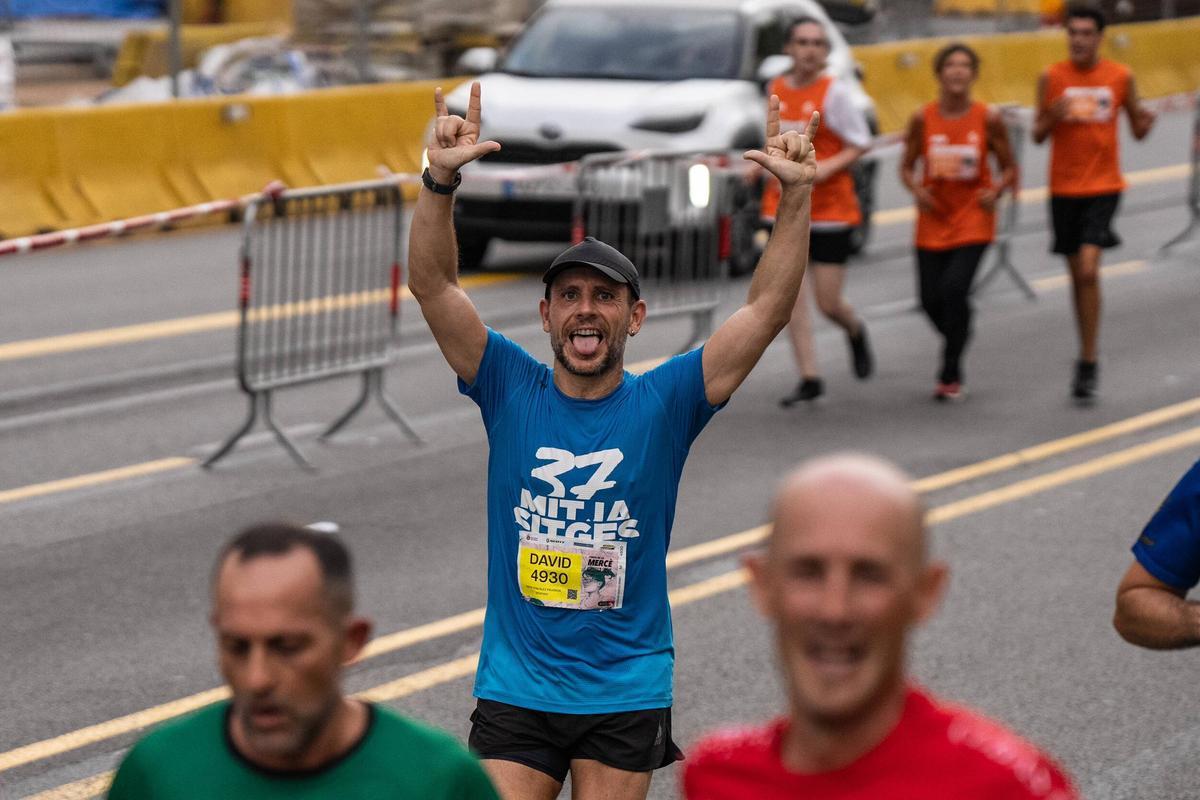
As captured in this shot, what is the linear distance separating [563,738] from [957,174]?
7.63m

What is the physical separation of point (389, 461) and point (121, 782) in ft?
24.6

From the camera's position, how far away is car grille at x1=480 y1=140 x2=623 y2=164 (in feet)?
51.0

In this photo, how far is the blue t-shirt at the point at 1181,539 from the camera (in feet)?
13.2

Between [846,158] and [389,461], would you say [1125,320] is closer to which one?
[846,158]

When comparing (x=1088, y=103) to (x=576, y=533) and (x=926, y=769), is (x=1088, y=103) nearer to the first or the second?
(x=576, y=533)

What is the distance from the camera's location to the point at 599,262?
475 cm

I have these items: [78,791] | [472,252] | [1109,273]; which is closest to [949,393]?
[1109,273]

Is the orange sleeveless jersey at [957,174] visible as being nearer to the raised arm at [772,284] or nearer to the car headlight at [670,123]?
the car headlight at [670,123]

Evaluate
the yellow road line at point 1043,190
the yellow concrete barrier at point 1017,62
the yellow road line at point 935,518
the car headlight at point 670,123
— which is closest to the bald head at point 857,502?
the yellow road line at point 935,518

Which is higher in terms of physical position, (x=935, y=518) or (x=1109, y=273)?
(x=935, y=518)

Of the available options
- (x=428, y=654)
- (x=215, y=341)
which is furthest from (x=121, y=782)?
(x=215, y=341)

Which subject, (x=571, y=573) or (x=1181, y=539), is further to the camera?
(x=571, y=573)

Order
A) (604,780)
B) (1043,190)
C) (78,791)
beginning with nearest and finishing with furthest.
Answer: (604,780)
(78,791)
(1043,190)

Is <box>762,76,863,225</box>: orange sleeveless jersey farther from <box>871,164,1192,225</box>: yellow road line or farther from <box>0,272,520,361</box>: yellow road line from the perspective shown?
<box>871,164,1192,225</box>: yellow road line
